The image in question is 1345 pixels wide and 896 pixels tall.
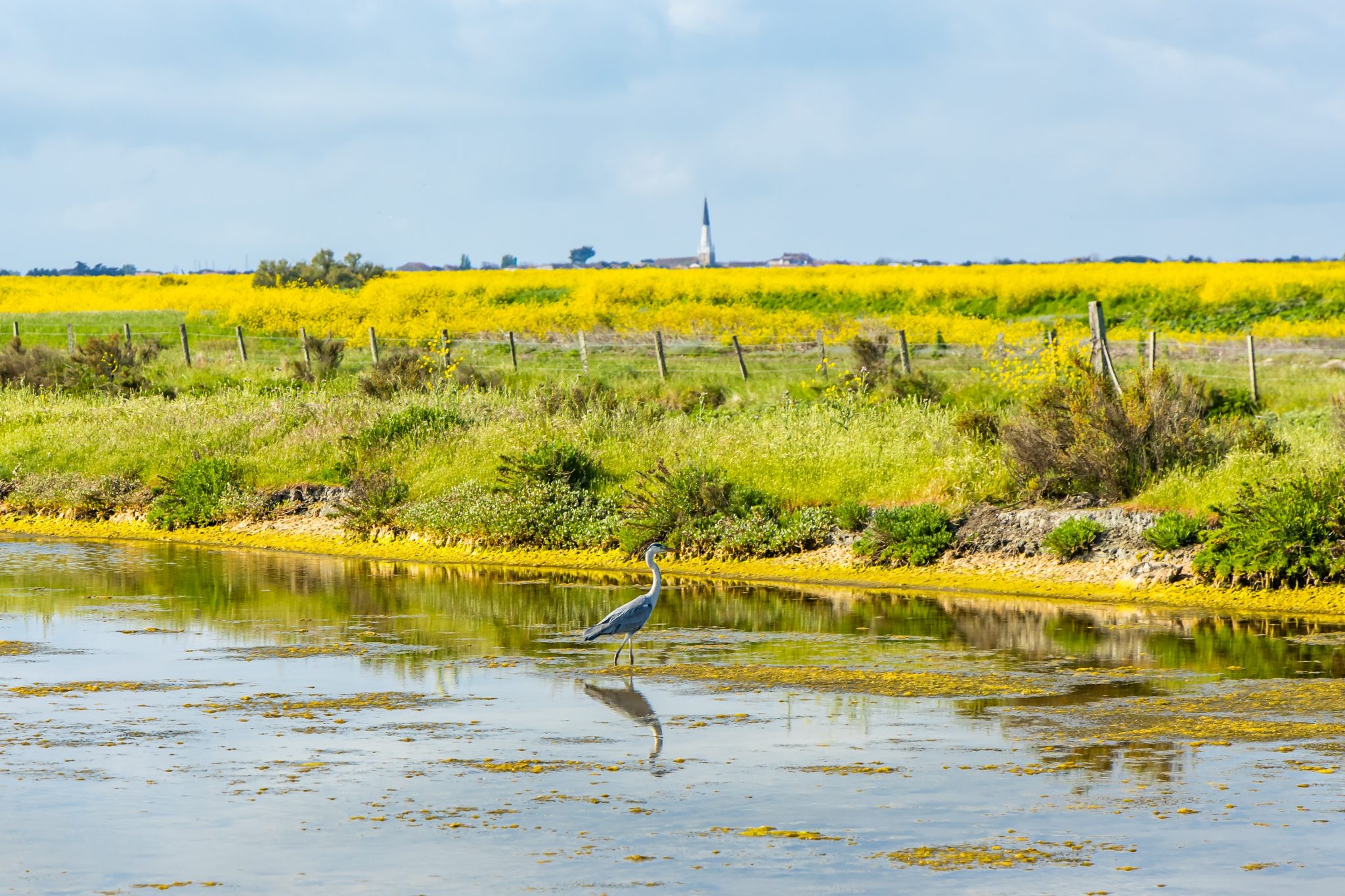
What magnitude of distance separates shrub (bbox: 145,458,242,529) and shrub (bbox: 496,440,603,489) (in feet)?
16.8

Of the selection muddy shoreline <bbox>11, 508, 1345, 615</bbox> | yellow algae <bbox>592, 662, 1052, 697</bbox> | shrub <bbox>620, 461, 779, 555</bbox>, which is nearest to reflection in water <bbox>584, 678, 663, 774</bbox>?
yellow algae <bbox>592, 662, 1052, 697</bbox>

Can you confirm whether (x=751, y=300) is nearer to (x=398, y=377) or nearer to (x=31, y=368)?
(x=31, y=368)

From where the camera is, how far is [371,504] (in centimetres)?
2302

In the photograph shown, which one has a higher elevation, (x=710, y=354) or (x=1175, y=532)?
(x=710, y=354)

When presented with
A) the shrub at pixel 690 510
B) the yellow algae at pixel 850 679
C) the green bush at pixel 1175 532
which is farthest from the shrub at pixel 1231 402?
the yellow algae at pixel 850 679

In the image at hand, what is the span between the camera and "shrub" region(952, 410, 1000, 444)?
21.1 m

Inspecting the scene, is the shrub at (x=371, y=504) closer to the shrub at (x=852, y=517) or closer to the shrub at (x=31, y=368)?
the shrub at (x=852, y=517)

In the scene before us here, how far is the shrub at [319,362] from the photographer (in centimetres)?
3553

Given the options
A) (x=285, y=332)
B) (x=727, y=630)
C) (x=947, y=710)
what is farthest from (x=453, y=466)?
(x=285, y=332)

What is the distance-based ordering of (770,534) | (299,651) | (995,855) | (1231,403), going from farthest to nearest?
(1231,403) < (770,534) < (299,651) < (995,855)

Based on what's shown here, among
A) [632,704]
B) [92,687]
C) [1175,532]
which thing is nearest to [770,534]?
[1175,532]

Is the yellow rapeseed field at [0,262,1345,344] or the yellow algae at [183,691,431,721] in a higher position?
the yellow rapeseed field at [0,262,1345,344]

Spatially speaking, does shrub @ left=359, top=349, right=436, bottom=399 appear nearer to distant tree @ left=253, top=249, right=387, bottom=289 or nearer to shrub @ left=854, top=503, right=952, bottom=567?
shrub @ left=854, top=503, right=952, bottom=567

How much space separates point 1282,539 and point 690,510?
7226 mm
